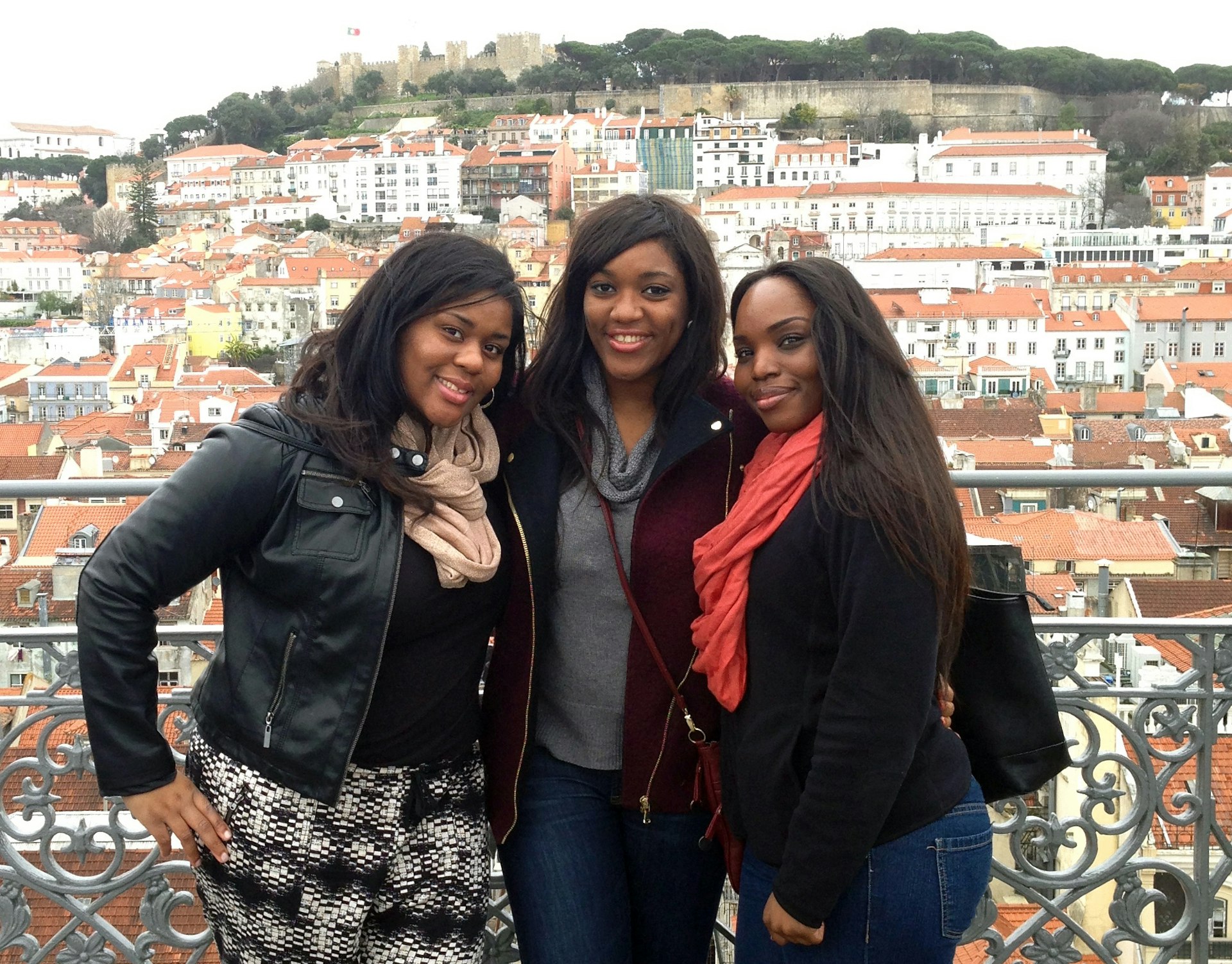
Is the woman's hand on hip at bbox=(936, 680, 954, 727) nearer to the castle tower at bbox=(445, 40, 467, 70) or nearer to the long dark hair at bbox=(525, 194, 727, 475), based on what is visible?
the long dark hair at bbox=(525, 194, 727, 475)

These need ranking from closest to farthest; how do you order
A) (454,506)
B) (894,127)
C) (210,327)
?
(454,506), (210,327), (894,127)

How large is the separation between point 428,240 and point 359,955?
73cm

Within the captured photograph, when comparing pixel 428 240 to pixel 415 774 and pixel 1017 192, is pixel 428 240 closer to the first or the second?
pixel 415 774

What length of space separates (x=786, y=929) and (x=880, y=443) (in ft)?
1.56

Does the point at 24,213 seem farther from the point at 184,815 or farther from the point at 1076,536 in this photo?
the point at 184,815

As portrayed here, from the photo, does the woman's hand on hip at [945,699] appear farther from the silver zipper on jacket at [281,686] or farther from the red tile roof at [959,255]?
the red tile roof at [959,255]

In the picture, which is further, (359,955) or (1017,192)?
(1017,192)

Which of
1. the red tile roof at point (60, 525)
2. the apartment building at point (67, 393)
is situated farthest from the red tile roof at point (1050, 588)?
the apartment building at point (67, 393)

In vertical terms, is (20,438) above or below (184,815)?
below

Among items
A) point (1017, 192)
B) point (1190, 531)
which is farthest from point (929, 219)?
point (1190, 531)

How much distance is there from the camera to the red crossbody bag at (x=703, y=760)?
1.54 m

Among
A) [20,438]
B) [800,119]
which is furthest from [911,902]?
[800,119]

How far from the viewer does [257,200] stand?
193ft

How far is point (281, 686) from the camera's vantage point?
4.71 ft
